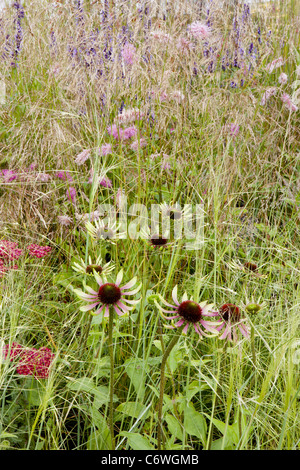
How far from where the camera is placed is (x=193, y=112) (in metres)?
1.86

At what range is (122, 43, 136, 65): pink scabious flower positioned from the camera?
172 centimetres

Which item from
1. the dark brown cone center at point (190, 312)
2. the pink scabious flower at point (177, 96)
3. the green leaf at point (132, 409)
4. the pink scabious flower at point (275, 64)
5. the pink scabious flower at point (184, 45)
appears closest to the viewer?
the dark brown cone center at point (190, 312)

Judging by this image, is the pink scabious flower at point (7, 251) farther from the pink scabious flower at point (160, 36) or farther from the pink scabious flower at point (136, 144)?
the pink scabious flower at point (160, 36)

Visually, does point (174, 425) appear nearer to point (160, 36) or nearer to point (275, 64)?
point (160, 36)

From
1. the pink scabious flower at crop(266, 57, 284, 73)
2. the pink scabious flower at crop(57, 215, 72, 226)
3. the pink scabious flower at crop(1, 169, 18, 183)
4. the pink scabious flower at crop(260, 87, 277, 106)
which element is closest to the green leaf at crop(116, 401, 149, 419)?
the pink scabious flower at crop(57, 215, 72, 226)

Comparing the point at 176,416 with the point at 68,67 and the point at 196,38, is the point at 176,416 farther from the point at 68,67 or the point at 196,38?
the point at 196,38

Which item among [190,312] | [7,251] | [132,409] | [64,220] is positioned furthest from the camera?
[64,220]

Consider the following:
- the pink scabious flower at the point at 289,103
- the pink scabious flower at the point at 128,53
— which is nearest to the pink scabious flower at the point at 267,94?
the pink scabious flower at the point at 289,103

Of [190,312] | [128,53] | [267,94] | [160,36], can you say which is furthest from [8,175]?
[267,94]

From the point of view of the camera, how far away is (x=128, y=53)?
5.67 feet

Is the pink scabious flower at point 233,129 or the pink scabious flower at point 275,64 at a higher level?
the pink scabious flower at point 275,64

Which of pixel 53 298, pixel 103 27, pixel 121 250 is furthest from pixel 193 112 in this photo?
pixel 53 298

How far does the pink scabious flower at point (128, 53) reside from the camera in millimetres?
1717
